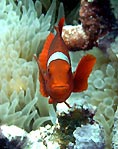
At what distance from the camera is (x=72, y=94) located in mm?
2209

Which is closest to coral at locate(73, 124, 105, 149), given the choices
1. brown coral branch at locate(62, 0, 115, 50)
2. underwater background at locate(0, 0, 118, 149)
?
underwater background at locate(0, 0, 118, 149)

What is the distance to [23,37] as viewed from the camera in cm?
250

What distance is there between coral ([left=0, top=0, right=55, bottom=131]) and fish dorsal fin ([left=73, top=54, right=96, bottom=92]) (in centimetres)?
46

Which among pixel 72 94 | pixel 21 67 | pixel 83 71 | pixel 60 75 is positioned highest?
pixel 60 75

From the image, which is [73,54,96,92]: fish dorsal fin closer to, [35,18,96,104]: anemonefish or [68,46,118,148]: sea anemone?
[35,18,96,104]: anemonefish

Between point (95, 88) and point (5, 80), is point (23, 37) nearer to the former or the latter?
point (5, 80)

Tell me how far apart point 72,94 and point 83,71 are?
19.7 inches

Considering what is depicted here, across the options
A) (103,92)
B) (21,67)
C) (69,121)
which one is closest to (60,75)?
(69,121)

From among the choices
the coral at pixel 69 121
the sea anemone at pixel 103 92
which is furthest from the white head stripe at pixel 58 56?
the sea anemone at pixel 103 92

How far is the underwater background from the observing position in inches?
72.7

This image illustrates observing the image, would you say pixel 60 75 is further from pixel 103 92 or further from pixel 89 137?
pixel 103 92

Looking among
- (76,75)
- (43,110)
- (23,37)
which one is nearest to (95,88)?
(43,110)

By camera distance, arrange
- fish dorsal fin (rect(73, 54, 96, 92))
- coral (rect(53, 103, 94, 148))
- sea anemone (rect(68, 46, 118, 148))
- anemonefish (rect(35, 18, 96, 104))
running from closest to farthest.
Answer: anemonefish (rect(35, 18, 96, 104)) → fish dorsal fin (rect(73, 54, 96, 92)) → coral (rect(53, 103, 94, 148)) → sea anemone (rect(68, 46, 118, 148))

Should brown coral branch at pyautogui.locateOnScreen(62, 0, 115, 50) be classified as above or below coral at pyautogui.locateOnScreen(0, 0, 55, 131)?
above
